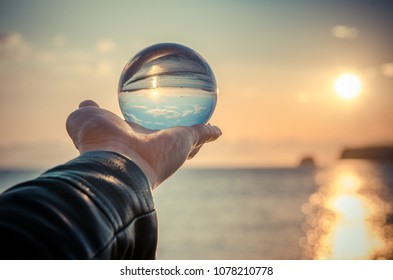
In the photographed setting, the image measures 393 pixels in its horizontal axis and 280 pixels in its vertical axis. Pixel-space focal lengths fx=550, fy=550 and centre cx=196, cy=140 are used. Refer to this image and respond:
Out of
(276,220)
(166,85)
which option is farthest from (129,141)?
(276,220)

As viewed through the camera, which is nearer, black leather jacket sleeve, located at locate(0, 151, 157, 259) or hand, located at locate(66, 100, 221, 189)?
black leather jacket sleeve, located at locate(0, 151, 157, 259)

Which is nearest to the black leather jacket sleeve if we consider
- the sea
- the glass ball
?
the glass ball

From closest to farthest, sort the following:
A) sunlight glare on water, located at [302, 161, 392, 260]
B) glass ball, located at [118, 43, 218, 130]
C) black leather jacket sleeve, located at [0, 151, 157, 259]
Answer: black leather jacket sleeve, located at [0, 151, 157, 259] < glass ball, located at [118, 43, 218, 130] < sunlight glare on water, located at [302, 161, 392, 260]

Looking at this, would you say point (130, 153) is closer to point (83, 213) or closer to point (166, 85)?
point (83, 213)

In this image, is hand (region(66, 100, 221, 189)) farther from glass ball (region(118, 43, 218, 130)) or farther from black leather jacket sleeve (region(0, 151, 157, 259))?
glass ball (region(118, 43, 218, 130))

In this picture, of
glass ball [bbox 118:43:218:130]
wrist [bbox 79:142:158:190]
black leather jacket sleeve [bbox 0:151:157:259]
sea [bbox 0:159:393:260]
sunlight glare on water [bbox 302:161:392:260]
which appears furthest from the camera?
sea [bbox 0:159:393:260]
